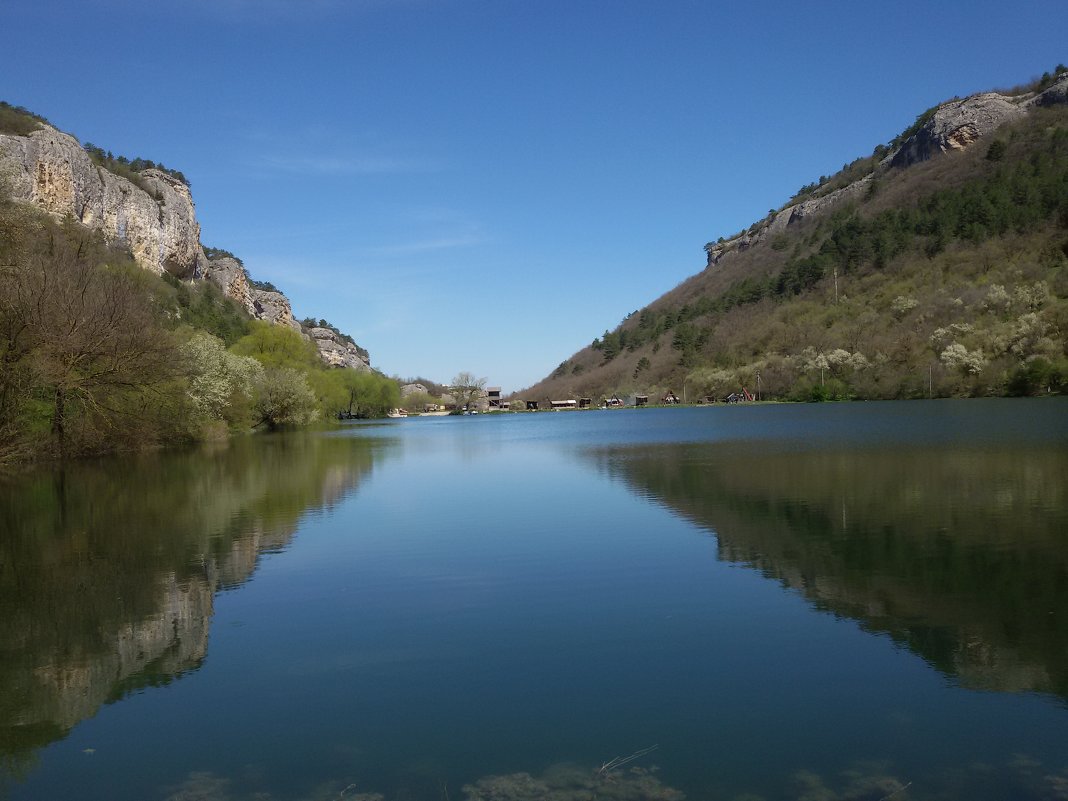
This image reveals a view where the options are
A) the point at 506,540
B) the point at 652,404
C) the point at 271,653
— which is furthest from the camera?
the point at 652,404

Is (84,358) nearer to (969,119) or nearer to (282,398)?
(282,398)

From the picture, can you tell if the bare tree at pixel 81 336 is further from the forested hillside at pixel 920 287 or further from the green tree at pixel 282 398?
the forested hillside at pixel 920 287

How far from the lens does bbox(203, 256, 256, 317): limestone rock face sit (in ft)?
556

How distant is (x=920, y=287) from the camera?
114 meters

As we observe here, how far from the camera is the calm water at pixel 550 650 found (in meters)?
6.20

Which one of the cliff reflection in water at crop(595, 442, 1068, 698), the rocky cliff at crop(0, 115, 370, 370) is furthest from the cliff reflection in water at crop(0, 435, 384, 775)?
the rocky cliff at crop(0, 115, 370, 370)

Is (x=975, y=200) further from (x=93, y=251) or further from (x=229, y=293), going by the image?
(x=229, y=293)

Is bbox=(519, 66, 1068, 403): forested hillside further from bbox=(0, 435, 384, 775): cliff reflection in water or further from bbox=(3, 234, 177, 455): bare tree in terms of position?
bbox=(0, 435, 384, 775): cliff reflection in water

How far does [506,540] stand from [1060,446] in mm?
24252

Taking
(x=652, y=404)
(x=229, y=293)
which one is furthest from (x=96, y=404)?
(x=229, y=293)

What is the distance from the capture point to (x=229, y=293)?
561 ft

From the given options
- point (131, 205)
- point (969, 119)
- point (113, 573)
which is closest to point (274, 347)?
point (131, 205)

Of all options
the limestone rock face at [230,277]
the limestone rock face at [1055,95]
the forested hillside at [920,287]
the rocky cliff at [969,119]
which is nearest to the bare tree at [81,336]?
the forested hillside at [920,287]

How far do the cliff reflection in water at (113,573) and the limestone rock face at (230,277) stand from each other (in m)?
151
